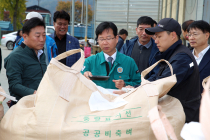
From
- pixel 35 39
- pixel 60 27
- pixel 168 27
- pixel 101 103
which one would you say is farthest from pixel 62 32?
pixel 101 103

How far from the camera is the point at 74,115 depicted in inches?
63.8

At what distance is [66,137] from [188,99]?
1191 millimetres

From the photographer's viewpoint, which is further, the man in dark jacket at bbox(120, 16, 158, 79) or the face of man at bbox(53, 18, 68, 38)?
the face of man at bbox(53, 18, 68, 38)

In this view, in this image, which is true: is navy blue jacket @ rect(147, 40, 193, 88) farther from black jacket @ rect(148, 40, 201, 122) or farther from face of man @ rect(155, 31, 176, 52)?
face of man @ rect(155, 31, 176, 52)

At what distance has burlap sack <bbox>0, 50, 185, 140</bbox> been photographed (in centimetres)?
151

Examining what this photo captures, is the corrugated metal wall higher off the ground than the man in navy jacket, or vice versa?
the corrugated metal wall

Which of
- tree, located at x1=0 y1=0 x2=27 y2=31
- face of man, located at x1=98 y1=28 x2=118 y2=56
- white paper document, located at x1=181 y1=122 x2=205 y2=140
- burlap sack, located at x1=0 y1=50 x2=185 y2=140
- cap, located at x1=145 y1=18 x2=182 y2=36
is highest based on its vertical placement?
tree, located at x1=0 y1=0 x2=27 y2=31

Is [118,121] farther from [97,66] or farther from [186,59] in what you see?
[97,66]

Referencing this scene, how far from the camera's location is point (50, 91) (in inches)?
65.2

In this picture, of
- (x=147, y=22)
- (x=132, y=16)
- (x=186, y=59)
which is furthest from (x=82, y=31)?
(x=186, y=59)

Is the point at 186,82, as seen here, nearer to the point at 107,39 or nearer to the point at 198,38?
the point at 107,39

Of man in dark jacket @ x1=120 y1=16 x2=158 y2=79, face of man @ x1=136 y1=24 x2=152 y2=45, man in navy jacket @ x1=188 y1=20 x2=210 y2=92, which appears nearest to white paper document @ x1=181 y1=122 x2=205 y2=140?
man in navy jacket @ x1=188 y1=20 x2=210 y2=92

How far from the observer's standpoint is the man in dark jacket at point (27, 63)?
2.33 metres

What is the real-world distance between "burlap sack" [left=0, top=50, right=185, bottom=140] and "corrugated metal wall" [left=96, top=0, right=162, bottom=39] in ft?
32.8
